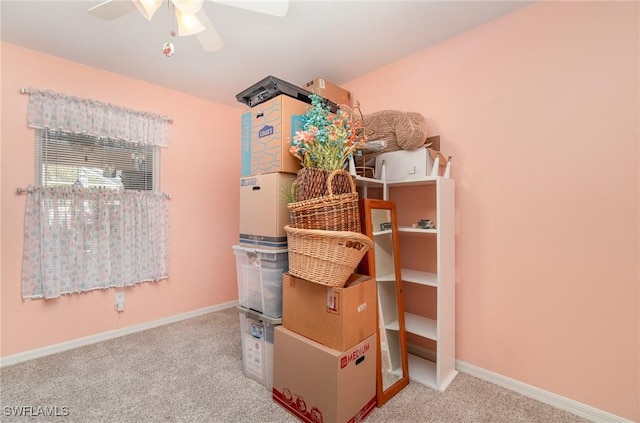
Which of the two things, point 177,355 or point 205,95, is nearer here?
point 177,355

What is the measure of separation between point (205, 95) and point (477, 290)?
3221mm

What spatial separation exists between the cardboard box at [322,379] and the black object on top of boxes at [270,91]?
151 cm

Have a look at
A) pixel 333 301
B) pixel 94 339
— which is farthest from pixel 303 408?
pixel 94 339

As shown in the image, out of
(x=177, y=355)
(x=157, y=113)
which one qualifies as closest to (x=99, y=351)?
(x=177, y=355)

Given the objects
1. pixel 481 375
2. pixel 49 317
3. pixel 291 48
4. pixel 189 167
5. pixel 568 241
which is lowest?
pixel 481 375

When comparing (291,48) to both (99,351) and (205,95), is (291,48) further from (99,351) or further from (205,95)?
(99,351)

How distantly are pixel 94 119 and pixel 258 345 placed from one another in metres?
2.39

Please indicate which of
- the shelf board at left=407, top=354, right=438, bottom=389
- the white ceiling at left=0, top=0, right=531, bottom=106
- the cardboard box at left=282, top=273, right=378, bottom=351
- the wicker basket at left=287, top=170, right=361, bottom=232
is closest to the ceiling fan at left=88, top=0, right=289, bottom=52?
the white ceiling at left=0, top=0, right=531, bottom=106

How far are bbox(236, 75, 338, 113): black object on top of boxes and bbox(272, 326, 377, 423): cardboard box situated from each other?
1508 mm

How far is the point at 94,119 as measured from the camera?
2451 millimetres

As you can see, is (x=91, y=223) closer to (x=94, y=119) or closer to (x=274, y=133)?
(x=94, y=119)

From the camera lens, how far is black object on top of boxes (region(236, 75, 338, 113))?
71.4 inches

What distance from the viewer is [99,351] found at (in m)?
2.29

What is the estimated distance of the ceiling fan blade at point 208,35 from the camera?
159cm
